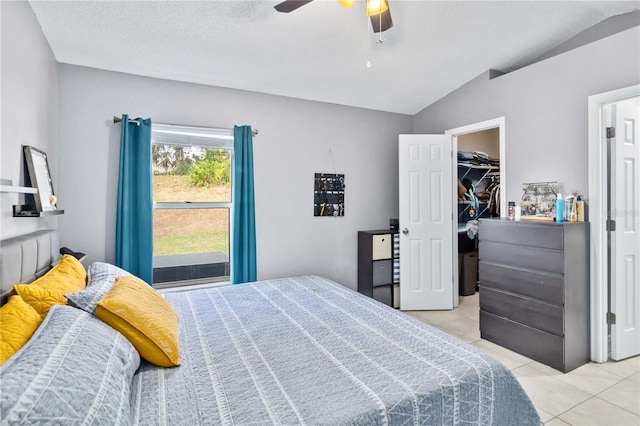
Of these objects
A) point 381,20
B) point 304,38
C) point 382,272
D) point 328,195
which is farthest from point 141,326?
point 382,272

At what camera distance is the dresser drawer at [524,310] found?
2.63 meters

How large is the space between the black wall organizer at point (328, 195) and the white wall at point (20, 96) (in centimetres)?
246

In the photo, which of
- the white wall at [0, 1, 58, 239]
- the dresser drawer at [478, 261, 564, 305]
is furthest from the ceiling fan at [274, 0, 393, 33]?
the dresser drawer at [478, 261, 564, 305]

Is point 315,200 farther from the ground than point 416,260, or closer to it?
farther from the ground

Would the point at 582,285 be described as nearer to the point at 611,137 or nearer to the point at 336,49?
the point at 611,137

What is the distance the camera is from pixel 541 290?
8.91ft

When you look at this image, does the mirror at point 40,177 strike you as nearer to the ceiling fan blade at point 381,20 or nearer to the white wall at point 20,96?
the white wall at point 20,96

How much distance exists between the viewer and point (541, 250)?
8.90 feet

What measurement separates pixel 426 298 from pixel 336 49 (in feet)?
9.56

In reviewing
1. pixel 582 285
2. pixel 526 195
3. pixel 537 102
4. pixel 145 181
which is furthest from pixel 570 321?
pixel 145 181

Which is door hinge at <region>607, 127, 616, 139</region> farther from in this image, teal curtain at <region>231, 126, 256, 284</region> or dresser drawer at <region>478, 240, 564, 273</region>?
teal curtain at <region>231, 126, 256, 284</region>

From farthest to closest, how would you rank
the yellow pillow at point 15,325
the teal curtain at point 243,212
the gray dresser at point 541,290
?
the teal curtain at point 243,212 < the gray dresser at point 541,290 < the yellow pillow at point 15,325

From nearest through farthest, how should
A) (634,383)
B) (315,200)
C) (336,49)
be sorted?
(634,383), (336,49), (315,200)

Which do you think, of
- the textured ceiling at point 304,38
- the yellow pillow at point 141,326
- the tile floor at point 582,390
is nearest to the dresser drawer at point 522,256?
the tile floor at point 582,390
